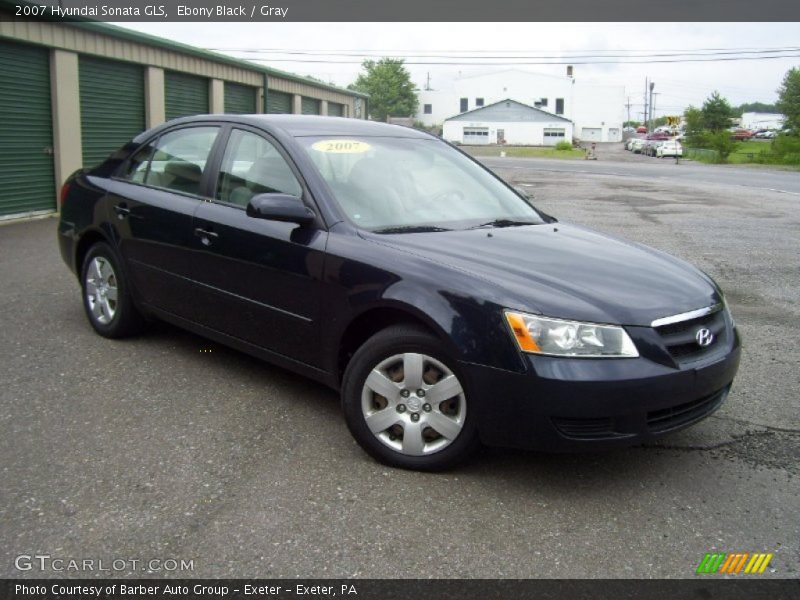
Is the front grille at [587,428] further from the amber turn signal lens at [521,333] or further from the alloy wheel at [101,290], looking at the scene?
the alloy wheel at [101,290]

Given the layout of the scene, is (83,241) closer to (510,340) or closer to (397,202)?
(397,202)

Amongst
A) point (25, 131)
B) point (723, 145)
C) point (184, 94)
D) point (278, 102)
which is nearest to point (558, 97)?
point (723, 145)

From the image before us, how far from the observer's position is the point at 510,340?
3324 mm

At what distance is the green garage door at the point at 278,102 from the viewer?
2325 cm

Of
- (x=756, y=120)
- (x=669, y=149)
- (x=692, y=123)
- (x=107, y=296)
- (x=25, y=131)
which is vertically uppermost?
(x=756, y=120)

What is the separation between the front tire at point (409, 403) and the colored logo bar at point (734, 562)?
103cm

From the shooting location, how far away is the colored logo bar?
9.62 feet

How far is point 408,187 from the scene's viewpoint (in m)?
4.54

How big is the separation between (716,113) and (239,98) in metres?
64.0

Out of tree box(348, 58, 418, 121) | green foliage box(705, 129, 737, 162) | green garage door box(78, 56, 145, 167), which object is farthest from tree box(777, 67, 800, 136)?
green garage door box(78, 56, 145, 167)

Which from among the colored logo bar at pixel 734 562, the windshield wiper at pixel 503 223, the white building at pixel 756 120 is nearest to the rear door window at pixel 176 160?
the windshield wiper at pixel 503 223

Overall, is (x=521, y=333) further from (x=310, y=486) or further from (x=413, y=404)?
(x=310, y=486)

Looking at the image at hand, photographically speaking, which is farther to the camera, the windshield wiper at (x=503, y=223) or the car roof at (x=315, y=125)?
the car roof at (x=315, y=125)

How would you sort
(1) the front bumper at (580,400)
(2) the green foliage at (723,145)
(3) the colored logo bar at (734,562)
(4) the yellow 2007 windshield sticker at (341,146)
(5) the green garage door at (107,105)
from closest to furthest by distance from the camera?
(3) the colored logo bar at (734,562) < (1) the front bumper at (580,400) < (4) the yellow 2007 windshield sticker at (341,146) < (5) the green garage door at (107,105) < (2) the green foliage at (723,145)
